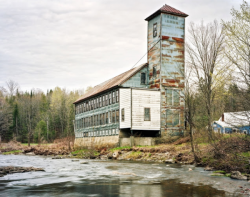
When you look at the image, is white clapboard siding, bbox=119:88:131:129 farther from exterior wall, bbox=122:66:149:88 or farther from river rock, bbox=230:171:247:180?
river rock, bbox=230:171:247:180

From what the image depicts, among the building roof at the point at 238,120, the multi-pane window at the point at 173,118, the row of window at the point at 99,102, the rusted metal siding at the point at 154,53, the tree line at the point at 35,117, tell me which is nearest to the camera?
the building roof at the point at 238,120

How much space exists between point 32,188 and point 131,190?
13.4 feet

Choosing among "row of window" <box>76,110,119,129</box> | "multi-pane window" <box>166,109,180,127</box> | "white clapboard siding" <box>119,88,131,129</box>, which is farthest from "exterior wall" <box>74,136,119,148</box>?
"multi-pane window" <box>166,109,180,127</box>

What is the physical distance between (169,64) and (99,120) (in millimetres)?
14701

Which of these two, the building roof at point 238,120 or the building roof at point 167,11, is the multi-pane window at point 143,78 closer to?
the building roof at point 167,11

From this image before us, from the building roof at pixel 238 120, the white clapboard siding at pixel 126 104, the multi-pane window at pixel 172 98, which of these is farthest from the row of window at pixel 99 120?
the building roof at pixel 238 120

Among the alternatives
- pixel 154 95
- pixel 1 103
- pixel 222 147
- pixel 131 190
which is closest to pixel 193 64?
pixel 154 95

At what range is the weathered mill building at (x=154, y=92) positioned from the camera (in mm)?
37406

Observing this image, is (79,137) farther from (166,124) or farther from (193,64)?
(193,64)

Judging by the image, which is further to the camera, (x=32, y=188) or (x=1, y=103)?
(x=1, y=103)

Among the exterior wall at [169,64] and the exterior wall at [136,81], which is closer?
the exterior wall at [169,64]

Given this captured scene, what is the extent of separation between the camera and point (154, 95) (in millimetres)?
38344

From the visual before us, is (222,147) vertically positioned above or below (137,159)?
above

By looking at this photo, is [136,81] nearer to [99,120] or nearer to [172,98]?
[172,98]
